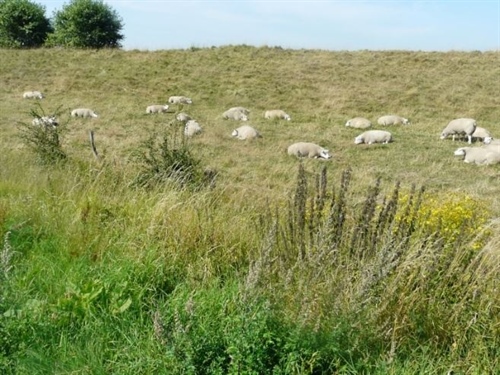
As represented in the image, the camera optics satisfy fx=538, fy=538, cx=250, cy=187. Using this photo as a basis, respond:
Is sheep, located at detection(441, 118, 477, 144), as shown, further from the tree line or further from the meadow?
the tree line

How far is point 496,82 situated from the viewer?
935 inches

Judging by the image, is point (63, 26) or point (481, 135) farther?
point (63, 26)

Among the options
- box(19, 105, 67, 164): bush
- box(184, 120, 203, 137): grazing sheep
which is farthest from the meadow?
box(184, 120, 203, 137): grazing sheep

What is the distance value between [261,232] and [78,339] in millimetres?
1662

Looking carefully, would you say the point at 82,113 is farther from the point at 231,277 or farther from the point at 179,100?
the point at 231,277

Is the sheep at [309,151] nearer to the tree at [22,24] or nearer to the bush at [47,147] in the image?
the bush at [47,147]

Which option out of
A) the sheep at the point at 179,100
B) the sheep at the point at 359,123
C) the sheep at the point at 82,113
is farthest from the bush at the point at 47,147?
the sheep at the point at 179,100

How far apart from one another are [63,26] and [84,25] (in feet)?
5.23

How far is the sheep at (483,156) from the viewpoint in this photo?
12484 mm

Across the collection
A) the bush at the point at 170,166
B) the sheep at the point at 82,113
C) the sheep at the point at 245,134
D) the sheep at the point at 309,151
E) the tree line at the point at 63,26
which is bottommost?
the sheep at the point at 309,151

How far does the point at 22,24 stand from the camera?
39.8 m

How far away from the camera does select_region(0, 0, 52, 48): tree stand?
3884 cm

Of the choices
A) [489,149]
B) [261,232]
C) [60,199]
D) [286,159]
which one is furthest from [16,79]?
[261,232]

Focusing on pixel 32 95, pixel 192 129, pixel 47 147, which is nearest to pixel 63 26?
pixel 32 95
